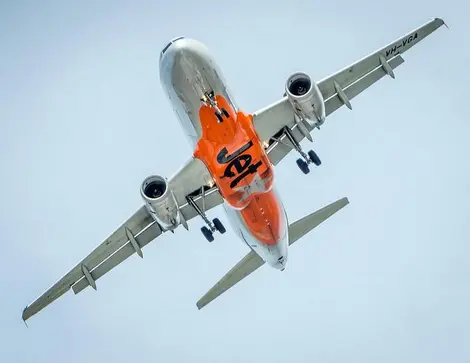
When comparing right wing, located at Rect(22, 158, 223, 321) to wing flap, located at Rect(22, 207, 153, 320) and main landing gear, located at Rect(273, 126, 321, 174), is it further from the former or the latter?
main landing gear, located at Rect(273, 126, 321, 174)

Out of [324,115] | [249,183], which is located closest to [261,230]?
[249,183]

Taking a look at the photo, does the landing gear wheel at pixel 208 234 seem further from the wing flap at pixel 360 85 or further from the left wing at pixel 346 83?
the wing flap at pixel 360 85

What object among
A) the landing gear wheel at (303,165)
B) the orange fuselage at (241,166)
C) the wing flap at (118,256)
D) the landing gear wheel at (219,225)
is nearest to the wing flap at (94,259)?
the wing flap at (118,256)

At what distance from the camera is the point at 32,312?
4288 cm

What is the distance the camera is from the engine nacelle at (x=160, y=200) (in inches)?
1545

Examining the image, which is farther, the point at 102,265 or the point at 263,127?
the point at 102,265

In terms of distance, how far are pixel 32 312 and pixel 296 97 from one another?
1756cm

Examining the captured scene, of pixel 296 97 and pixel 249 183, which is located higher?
pixel 296 97

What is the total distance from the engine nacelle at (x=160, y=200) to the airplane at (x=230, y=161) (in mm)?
48

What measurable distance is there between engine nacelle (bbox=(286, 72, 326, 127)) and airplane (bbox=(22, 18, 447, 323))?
A: 0.05 meters

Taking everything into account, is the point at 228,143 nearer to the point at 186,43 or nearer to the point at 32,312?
the point at 186,43

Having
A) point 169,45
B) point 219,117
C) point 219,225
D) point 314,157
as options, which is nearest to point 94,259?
point 219,225

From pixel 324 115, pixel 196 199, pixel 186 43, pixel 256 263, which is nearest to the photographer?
pixel 186 43

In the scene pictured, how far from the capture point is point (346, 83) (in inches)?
1640
